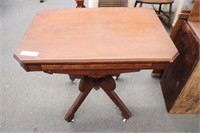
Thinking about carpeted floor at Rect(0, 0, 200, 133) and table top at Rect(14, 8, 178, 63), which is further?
carpeted floor at Rect(0, 0, 200, 133)

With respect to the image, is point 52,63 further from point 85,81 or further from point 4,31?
point 4,31

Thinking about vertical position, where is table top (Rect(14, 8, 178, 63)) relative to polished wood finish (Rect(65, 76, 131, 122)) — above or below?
above

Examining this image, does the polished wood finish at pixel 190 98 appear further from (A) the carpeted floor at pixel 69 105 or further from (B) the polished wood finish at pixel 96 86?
(B) the polished wood finish at pixel 96 86

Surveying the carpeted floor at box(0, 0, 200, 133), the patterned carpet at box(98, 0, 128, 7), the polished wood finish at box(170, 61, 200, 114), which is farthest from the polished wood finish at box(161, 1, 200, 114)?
the patterned carpet at box(98, 0, 128, 7)

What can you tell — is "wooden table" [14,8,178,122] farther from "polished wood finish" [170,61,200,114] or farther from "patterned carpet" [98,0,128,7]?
"patterned carpet" [98,0,128,7]

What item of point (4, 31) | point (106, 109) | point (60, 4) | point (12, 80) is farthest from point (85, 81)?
point (60, 4)

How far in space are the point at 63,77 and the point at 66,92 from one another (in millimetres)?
214

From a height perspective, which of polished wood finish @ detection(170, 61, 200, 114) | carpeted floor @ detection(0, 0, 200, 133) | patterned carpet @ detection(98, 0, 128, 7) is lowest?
carpeted floor @ detection(0, 0, 200, 133)

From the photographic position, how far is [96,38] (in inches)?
37.7

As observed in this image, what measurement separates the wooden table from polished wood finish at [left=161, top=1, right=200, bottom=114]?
24 cm

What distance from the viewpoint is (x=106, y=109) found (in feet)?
4.61

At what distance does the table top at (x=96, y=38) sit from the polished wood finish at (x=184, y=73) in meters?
0.24

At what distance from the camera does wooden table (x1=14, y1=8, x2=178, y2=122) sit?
2.71 feet

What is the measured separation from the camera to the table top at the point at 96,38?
827 millimetres
